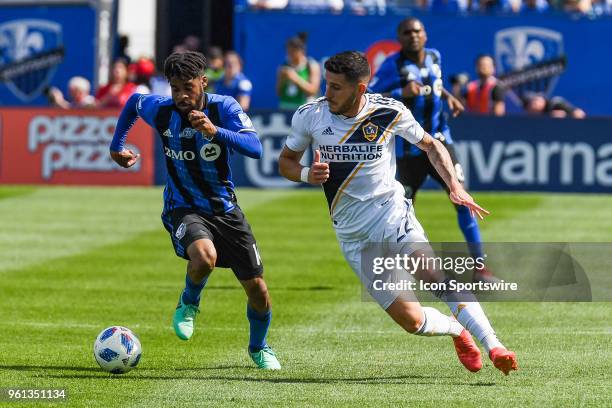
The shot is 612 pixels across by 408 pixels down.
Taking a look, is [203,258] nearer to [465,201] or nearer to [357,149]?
[357,149]

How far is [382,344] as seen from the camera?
10133mm

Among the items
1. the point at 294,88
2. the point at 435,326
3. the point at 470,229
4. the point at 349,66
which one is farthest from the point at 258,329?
the point at 294,88

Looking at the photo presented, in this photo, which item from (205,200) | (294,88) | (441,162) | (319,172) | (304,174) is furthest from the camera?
(294,88)

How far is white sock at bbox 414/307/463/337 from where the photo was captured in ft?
28.0

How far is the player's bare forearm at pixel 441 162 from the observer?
8453 millimetres

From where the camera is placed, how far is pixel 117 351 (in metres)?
8.92

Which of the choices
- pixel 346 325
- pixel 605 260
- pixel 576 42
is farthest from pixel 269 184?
pixel 346 325

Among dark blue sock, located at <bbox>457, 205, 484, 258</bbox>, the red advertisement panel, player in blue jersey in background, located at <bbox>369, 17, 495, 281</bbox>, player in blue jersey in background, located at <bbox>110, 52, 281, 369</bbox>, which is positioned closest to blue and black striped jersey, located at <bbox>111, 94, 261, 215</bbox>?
player in blue jersey in background, located at <bbox>110, 52, 281, 369</bbox>

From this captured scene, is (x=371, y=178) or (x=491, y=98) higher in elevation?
(x=371, y=178)

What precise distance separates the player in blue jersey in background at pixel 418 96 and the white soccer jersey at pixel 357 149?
4345mm

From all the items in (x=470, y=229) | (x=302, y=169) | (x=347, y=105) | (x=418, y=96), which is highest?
(x=347, y=105)

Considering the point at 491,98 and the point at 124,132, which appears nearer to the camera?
the point at 124,132

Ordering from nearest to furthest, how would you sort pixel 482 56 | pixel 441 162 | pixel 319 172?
pixel 319 172 < pixel 441 162 < pixel 482 56

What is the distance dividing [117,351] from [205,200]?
116 cm
